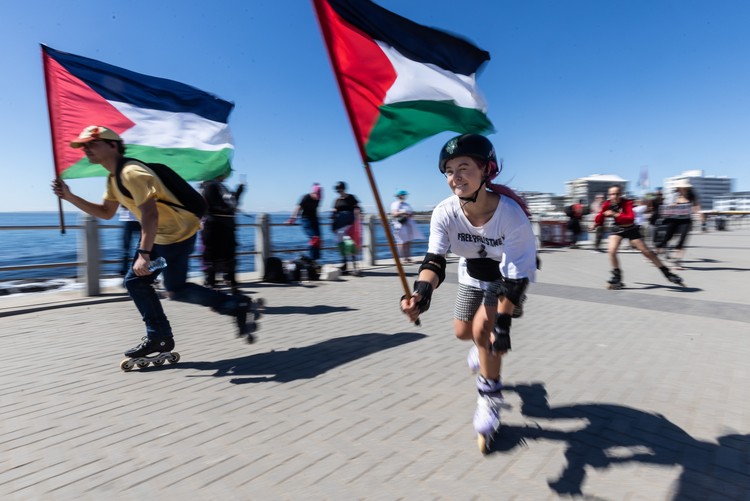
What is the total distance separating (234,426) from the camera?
276cm

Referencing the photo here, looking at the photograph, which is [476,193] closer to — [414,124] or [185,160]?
[414,124]

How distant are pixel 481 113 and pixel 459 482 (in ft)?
9.17

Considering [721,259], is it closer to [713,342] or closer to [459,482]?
[713,342]

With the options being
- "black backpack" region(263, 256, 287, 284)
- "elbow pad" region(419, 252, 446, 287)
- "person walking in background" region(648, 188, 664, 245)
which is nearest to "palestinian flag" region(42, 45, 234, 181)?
"black backpack" region(263, 256, 287, 284)

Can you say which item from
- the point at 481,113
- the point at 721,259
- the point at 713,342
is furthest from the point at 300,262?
the point at 721,259

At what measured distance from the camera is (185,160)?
6.19 meters

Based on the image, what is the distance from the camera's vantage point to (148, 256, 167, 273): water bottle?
3.57 metres

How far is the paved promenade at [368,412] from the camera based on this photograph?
2158mm

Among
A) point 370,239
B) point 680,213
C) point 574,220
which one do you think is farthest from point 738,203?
point 370,239

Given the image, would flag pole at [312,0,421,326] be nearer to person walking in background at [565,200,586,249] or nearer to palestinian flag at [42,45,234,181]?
palestinian flag at [42,45,234,181]

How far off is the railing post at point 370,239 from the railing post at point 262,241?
9.92 feet

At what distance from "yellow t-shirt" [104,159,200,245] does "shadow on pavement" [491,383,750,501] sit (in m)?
3.06

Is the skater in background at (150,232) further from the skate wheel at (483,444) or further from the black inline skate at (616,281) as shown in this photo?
the black inline skate at (616,281)

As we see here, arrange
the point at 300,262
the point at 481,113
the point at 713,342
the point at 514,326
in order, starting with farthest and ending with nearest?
the point at 300,262, the point at 514,326, the point at 713,342, the point at 481,113
